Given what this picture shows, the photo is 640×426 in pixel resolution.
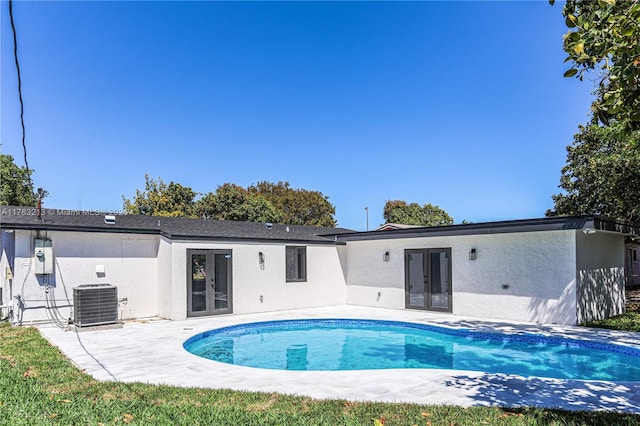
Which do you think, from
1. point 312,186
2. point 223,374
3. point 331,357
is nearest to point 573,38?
point 223,374

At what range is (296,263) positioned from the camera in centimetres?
1531

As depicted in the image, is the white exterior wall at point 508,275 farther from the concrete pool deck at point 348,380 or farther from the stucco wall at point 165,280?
the stucco wall at point 165,280

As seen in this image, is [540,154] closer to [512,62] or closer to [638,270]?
[512,62]

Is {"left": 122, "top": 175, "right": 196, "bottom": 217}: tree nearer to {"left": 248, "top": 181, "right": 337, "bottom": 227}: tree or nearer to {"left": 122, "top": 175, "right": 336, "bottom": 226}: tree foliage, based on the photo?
{"left": 122, "top": 175, "right": 336, "bottom": 226}: tree foliage

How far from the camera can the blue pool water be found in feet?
27.1

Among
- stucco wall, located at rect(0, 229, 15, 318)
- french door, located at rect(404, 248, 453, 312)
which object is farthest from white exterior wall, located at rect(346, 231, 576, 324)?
stucco wall, located at rect(0, 229, 15, 318)

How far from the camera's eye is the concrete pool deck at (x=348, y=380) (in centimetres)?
542

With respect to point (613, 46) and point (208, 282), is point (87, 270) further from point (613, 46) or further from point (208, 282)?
point (613, 46)

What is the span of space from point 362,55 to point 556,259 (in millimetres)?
11334

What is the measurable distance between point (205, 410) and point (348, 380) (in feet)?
7.62

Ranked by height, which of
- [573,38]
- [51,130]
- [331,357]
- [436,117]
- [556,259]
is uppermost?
[436,117]

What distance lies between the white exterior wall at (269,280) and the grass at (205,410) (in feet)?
20.8

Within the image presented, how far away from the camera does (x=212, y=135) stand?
2472cm

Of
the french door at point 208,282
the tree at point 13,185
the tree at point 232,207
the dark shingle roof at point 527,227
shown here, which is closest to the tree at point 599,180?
the dark shingle roof at point 527,227
